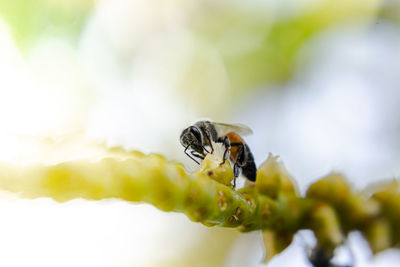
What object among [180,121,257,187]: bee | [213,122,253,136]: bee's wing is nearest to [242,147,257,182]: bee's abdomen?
[180,121,257,187]: bee

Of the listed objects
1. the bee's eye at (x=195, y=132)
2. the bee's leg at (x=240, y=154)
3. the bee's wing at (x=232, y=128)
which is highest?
the bee's wing at (x=232, y=128)

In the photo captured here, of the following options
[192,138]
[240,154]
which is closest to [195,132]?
[192,138]

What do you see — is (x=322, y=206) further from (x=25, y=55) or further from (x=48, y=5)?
(x=48, y=5)

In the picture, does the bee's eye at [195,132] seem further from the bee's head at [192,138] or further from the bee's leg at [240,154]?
the bee's leg at [240,154]

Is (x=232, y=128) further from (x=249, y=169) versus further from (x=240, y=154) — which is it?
(x=249, y=169)

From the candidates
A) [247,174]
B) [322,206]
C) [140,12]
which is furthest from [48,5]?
[322,206]

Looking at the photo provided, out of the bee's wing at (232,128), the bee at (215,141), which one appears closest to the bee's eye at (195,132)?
the bee at (215,141)
